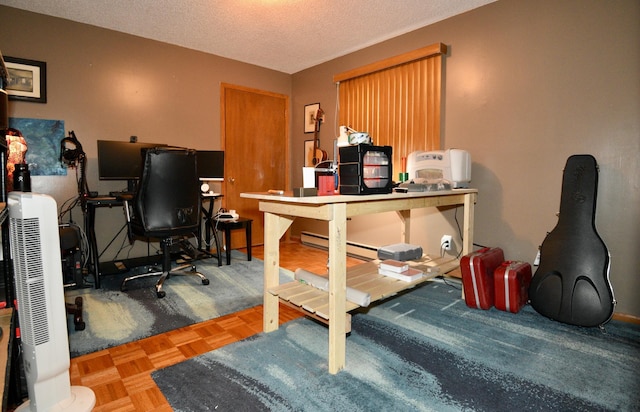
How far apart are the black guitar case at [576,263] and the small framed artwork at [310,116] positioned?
304cm

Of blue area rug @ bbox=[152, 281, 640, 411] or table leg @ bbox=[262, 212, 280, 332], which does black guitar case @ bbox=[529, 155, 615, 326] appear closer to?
blue area rug @ bbox=[152, 281, 640, 411]

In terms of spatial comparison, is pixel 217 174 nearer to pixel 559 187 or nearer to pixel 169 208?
pixel 169 208

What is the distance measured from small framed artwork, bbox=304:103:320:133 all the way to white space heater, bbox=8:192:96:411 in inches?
147

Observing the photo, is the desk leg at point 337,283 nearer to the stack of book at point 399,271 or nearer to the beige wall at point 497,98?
the stack of book at point 399,271

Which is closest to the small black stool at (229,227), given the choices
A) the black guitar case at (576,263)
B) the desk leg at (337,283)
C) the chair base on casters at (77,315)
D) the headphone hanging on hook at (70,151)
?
the headphone hanging on hook at (70,151)

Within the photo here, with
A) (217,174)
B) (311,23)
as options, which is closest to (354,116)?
(311,23)

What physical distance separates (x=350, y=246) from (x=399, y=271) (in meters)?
1.98

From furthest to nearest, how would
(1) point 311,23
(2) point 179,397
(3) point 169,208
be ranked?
(1) point 311,23
(3) point 169,208
(2) point 179,397

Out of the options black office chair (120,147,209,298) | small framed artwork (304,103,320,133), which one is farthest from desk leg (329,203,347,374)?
small framed artwork (304,103,320,133)

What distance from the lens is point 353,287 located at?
2049 millimetres

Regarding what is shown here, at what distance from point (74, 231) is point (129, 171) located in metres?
1.00

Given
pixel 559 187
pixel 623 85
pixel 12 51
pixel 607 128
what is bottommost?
pixel 559 187

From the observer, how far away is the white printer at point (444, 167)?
8.93ft

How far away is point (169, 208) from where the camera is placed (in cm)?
279
